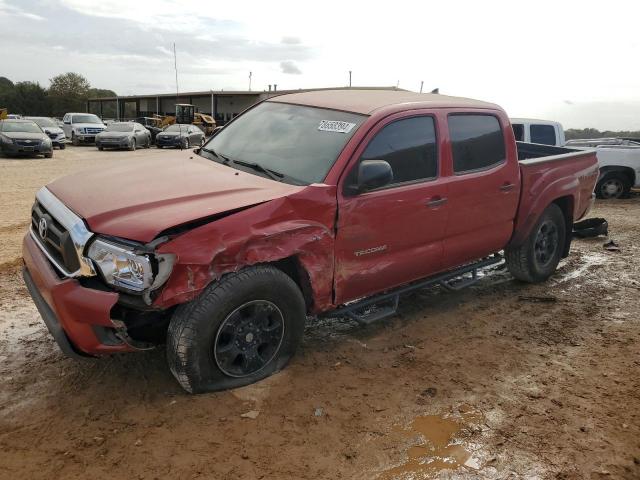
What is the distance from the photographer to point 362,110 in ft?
12.9

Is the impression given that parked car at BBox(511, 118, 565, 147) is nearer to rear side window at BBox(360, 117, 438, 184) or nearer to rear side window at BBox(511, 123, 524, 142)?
rear side window at BBox(511, 123, 524, 142)

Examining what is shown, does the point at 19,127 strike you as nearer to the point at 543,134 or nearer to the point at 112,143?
the point at 112,143

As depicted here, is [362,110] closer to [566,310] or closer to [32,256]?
[32,256]

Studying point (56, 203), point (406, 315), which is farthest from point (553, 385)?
point (56, 203)

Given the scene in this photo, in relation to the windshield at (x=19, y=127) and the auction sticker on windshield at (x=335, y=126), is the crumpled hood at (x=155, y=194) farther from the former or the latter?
the windshield at (x=19, y=127)

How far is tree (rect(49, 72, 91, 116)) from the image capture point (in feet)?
238

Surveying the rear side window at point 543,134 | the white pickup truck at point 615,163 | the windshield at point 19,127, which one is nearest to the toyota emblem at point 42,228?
the rear side window at point 543,134

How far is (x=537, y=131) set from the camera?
33.7 ft

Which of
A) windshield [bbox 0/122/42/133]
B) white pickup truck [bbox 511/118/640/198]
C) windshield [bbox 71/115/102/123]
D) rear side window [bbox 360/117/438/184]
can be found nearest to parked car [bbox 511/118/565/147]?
white pickup truck [bbox 511/118/640/198]

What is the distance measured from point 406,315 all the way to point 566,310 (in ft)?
5.42

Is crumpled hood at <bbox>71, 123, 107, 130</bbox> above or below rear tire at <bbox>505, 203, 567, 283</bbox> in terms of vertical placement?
above

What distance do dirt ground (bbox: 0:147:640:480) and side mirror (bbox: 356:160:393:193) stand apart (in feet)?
4.37

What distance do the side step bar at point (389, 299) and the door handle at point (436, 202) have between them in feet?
2.44

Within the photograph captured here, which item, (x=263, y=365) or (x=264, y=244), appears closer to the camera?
(x=264, y=244)
